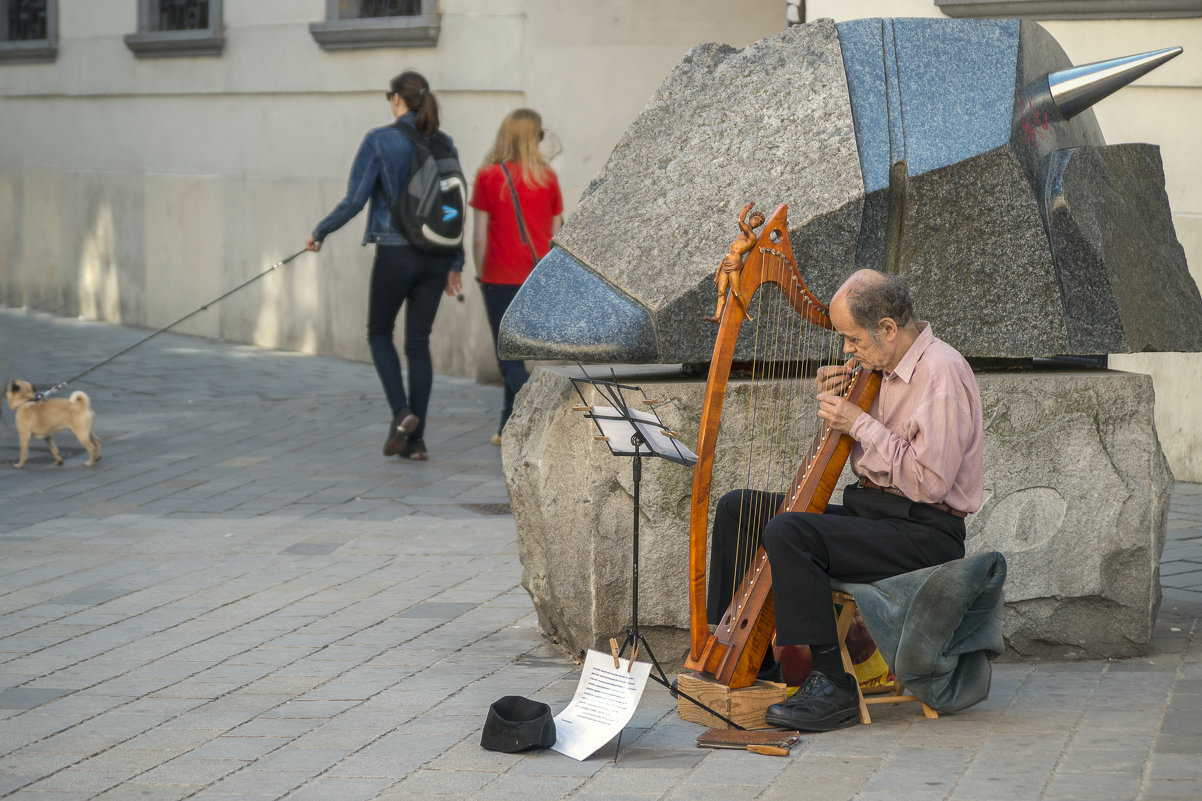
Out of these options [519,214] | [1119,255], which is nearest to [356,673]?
[1119,255]

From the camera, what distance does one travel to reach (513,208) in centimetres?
891

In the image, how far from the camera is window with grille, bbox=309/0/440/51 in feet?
39.3

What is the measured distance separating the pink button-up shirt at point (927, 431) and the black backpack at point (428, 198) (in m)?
4.45

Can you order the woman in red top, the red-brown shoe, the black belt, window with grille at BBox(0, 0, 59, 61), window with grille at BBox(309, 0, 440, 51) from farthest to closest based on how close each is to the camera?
window with grille at BBox(0, 0, 59, 61) → window with grille at BBox(309, 0, 440, 51) → the woman in red top → the red-brown shoe → the black belt

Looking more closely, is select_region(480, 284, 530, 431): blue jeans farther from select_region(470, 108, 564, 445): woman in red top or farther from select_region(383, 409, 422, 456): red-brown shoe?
select_region(383, 409, 422, 456): red-brown shoe

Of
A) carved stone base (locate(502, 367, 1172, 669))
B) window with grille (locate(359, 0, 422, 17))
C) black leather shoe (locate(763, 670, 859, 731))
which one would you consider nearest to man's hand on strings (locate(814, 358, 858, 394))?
carved stone base (locate(502, 367, 1172, 669))

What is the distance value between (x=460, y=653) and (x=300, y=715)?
0.80 meters

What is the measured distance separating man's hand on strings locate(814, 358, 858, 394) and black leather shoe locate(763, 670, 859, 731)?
31.0 inches

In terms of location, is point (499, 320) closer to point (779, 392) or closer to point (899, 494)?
point (779, 392)

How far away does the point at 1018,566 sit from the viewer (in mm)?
5129

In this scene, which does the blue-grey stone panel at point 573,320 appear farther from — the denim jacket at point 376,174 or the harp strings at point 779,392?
the denim jacket at point 376,174

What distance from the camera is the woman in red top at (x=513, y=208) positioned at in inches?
349

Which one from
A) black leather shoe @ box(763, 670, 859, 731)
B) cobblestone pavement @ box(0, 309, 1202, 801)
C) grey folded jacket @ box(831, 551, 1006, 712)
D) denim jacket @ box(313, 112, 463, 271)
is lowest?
cobblestone pavement @ box(0, 309, 1202, 801)

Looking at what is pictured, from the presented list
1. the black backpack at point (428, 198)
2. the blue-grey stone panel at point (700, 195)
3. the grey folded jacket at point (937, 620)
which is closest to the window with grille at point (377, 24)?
the black backpack at point (428, 198)
